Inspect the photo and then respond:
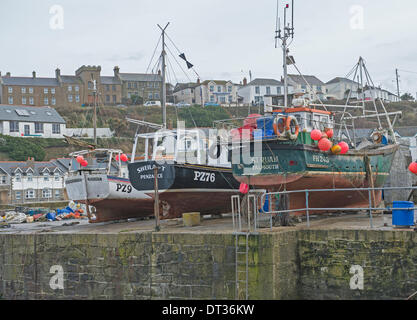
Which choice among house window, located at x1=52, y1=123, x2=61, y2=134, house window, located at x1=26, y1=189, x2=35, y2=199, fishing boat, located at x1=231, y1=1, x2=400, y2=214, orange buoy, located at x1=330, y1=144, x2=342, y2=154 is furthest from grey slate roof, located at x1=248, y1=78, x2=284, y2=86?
orange buoy, located at x1=330, y1=144, x2=342, y2=154

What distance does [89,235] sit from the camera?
1266cm

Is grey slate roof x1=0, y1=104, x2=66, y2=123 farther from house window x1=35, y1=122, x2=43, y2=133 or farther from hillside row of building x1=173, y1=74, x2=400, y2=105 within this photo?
hillside row of building x1=173, y1=74, x2=400, y2=105

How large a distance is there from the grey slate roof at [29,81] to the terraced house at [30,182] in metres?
40.8

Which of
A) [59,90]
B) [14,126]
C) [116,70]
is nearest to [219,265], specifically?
[14,126]

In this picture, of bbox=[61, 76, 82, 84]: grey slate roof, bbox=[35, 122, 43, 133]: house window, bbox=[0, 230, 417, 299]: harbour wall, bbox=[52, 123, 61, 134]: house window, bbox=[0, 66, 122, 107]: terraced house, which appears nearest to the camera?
bbox=[0, 230, 417, 299]: harbour wall

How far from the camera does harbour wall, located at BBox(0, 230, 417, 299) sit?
9.73 m

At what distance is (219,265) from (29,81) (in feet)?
280

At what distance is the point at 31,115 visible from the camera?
232 feet

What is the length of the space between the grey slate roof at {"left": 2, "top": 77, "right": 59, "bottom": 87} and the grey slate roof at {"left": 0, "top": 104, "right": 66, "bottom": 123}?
16768mm

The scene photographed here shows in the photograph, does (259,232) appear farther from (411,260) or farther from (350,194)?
(350,194)

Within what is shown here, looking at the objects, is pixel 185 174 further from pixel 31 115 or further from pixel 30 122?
pixel 31 115

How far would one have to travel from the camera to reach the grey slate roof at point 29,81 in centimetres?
8650

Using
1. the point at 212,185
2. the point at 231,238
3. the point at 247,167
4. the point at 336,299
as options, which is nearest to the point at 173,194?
the point at 212,185
